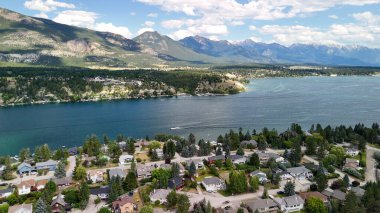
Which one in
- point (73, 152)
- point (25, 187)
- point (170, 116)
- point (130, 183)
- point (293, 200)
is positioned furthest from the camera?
point (170, 116)

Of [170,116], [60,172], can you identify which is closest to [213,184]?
[60,172]

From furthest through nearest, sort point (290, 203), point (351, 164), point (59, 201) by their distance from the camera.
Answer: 1. point (351, 164)
2. point (59, 201)
3. point (290, 203)

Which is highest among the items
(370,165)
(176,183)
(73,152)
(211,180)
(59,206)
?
(211,180)

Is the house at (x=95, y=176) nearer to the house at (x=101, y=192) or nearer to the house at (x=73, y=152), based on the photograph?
the house at (x=101, y=192)

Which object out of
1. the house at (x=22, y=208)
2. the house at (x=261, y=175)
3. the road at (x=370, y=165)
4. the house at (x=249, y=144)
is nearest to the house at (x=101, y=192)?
the house at (x=22, y=208)

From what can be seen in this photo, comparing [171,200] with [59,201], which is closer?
[171,200]

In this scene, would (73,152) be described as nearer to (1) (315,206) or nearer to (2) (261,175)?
(2) (261,175)

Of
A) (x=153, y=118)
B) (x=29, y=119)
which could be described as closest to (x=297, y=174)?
(x=153, y=118)

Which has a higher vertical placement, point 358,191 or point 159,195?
point 358,191
